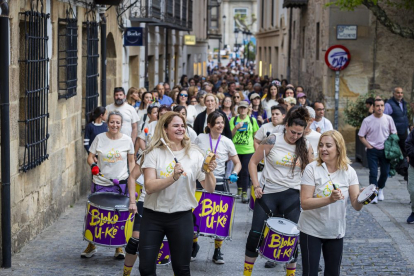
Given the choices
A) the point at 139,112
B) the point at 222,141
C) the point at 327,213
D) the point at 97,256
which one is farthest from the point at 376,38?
the point at 327,213

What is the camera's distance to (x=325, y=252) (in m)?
6.25

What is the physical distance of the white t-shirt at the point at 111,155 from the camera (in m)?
8.83

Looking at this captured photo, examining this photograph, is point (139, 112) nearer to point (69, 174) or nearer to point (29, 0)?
point (69, 174)

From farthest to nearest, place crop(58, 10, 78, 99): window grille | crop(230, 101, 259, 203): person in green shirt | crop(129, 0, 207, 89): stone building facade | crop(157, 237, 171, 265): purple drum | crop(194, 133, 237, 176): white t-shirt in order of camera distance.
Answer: crop(129, 0, 207, 89): stone building facade, crop(230, 101, 259, 203): person in green shirt, crop(58, 10, 78, 99): window grille, crop(194, 133, 237, 176): white t-shirt, crop(157, 237, 171, 265): purple drum

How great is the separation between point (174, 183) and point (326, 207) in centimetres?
115

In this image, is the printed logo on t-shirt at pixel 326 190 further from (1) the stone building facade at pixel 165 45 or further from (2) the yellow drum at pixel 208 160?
(1) the stone building facade at pixel 165 45

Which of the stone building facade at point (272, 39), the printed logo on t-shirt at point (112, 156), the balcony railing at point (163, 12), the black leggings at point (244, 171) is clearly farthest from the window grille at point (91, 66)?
the stone building facade at point (272, 39)

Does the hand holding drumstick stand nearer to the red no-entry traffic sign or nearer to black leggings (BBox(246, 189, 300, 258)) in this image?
black leggings (BBox(246, 189, 300, 258))

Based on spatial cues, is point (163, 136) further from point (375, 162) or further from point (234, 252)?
point (375, 162)

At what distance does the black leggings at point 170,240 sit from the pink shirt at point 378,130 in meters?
6.88

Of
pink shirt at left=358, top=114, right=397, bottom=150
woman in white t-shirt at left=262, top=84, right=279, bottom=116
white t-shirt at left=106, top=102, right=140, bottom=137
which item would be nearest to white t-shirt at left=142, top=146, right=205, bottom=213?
white t-shirt at left=106, top=102, right=140, bottom=137

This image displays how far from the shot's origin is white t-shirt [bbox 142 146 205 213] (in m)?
6.05

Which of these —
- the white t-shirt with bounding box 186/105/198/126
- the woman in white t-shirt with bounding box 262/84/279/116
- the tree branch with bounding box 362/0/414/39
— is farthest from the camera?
the tree branch with bounding box 362/0/414/39

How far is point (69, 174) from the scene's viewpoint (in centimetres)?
1173
